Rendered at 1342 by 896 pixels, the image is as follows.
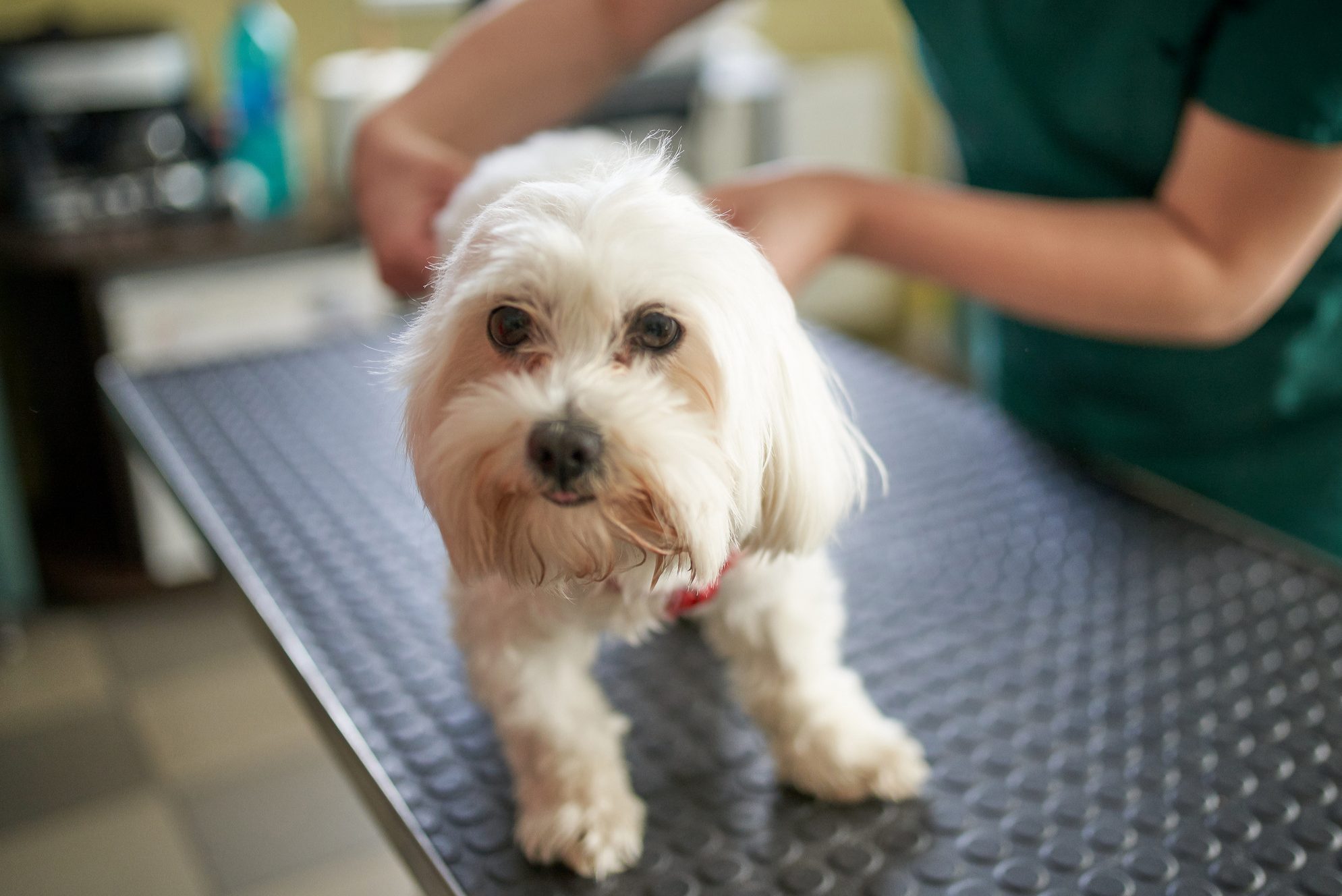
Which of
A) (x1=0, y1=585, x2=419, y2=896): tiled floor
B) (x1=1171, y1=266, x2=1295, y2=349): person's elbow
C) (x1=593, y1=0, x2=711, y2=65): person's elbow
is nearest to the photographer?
(x1=1171, y1=266, x2=1295, y2=349): person's elbow

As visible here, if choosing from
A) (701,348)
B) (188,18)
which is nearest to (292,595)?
(701,348)

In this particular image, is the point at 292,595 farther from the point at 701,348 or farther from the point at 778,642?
the point at 701,348

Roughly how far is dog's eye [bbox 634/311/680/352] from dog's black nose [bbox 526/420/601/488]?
6cm

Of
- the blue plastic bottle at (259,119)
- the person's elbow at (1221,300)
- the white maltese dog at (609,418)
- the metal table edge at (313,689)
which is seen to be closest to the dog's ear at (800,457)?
the white maltese dog at (609,418)

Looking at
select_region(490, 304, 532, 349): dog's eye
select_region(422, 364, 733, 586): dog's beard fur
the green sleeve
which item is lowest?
select_region(422, 364, 733, 586): dog's beard fur

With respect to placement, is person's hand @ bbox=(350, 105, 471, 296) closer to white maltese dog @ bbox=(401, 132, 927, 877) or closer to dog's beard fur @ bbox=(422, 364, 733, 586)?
white maltese dog @ bbox=(401, 132, 927, 877)

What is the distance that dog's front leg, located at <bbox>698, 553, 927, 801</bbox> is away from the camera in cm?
70

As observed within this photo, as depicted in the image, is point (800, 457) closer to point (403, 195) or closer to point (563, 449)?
point (563, 449)

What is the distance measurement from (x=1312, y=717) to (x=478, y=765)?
556mm

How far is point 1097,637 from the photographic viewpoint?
860mm

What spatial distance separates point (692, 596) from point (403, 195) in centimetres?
39

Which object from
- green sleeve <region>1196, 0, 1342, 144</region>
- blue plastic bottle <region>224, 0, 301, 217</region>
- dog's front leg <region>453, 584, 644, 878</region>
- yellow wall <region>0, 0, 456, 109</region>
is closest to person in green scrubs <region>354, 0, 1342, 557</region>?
green sleeve <region>1196, 0, 1342, 144</region>

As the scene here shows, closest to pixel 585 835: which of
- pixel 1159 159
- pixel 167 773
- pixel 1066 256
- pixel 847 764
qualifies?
pixel 847 764

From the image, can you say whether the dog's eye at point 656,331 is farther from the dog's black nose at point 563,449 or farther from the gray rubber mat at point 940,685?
the gray rubber mat at point 940,685
